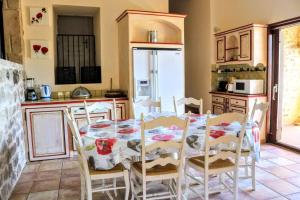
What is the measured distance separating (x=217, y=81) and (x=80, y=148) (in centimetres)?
399

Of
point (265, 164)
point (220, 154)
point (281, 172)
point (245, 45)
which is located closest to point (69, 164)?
point (220, 154)

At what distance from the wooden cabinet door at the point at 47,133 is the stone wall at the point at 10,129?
0.15 meters

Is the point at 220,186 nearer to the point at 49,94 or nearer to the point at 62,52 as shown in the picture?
the point at 49,94

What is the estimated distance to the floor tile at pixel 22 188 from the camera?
3.04m

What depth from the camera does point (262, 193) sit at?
2.85m

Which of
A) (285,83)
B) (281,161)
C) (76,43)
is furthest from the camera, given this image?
(285,83)

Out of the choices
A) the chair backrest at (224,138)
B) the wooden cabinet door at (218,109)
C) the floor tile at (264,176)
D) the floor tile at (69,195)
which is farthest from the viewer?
the wooden cabinet door at (218,109)

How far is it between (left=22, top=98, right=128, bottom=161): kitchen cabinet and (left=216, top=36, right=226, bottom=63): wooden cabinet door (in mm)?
2874

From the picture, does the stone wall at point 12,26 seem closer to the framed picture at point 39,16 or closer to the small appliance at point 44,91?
the framed picture at point 39,16

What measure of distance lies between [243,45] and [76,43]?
317cm

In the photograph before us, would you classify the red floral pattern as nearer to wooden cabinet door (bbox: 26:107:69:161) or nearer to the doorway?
wooden cabinet door (bbox: 26:107:69:161)

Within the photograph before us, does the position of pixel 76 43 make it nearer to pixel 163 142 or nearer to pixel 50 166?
pixel 50 166

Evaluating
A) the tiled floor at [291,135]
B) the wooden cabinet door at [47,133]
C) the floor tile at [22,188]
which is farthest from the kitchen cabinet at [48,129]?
the tiled floor at [291,135]

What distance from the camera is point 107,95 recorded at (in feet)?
15.1
